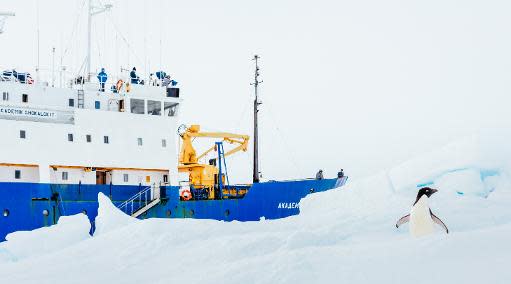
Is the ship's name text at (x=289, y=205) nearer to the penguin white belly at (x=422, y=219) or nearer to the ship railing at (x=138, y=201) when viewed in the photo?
the ship railing at (x=138, y=201)

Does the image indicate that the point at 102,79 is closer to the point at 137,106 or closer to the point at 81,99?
the point at 81,99

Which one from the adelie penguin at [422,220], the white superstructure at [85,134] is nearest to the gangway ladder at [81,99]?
the white superstructure at [85,134]

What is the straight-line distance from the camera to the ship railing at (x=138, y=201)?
20.8m

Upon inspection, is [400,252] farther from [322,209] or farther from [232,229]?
[322,209]

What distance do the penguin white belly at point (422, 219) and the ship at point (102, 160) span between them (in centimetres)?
1311

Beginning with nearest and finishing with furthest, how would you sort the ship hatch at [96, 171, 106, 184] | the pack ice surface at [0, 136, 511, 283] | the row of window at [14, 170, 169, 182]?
1. the pack ice surface at [0, 136, 511, 283]
2. the row of window at [14, 170, 169, 182]
3. the ship hatch at [96, 171, 106, 184]

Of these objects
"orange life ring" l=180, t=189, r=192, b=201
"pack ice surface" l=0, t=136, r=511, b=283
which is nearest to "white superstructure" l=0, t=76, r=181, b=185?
"orange life ring" l=180, t=189, r=192, b=201

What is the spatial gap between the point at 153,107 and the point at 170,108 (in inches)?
24.8

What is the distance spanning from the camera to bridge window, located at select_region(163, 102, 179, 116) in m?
23.4

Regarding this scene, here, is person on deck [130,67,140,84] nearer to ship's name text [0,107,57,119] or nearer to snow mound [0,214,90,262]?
ship's name text [0,107,57,119]

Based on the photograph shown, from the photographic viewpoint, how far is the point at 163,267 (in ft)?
26.9

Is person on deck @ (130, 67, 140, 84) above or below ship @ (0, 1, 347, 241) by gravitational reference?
above

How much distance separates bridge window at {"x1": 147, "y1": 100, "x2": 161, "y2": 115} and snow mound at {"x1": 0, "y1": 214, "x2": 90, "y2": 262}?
9194 millimetres

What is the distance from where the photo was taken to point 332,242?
922cm
